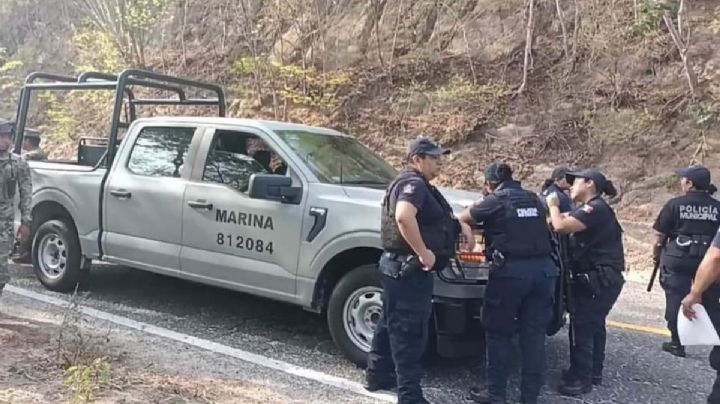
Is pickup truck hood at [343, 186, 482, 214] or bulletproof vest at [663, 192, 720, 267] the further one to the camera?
bulletproof vest at [663, 192, 720, 267]

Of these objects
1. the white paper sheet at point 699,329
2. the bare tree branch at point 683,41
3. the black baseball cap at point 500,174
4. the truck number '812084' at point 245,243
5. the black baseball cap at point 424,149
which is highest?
the bare tree branch at point 683,41

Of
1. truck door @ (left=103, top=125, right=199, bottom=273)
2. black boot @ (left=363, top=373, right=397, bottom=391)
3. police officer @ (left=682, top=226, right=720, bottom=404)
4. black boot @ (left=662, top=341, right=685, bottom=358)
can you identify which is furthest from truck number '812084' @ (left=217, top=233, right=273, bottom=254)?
black boot @ (left=662, top=341, right=685, bottom=358)

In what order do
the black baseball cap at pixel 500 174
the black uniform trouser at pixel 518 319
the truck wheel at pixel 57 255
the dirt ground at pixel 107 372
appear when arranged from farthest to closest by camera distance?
the truck wheel at pixel 57 255, the black baseball cap at pixel 500 174, the black uniform trouser at pixel 518 319, the dirt ground at pixel 107 372

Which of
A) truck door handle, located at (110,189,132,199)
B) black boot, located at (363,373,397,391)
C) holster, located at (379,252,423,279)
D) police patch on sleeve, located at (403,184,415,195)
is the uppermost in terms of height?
police patch on sleeve, located at (403,184,415,195)

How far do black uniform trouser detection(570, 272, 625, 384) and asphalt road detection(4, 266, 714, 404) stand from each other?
192mm

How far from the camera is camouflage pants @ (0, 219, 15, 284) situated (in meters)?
6.00

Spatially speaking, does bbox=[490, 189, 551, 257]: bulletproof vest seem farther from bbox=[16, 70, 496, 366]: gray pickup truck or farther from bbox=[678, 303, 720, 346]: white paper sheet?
bbox=[678, 303, 720, 346]: white paper sheet

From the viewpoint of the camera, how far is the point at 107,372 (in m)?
4.43

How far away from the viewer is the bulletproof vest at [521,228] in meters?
4.51

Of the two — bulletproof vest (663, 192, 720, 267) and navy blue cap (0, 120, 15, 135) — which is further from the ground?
navy blue cap (0, 120, 15, 135)

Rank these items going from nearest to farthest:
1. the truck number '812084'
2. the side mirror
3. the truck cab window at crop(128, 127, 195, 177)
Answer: the side mirror
the truck number '812084'
the truck cab window at crop(128, 127, 195, 177)

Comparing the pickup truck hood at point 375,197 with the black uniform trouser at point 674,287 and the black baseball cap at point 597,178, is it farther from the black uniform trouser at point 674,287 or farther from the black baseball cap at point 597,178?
the black uniform trouser at point 674,287

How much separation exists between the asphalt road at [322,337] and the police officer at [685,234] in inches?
19.1

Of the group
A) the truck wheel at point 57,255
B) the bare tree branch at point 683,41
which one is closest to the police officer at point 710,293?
the truck wheel at point 57,255
